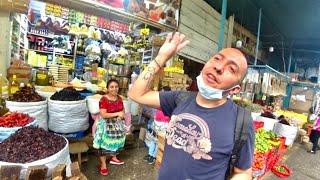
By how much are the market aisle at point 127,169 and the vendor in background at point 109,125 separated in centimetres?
15

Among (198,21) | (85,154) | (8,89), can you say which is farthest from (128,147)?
(198,21)

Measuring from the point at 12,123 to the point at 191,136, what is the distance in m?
2.73

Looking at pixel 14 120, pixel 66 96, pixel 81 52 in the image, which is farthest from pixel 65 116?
pixel 81 52

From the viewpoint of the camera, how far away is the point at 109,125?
4512 mm

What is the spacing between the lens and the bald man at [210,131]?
1.53 meters

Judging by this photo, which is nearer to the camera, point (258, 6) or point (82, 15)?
A: point (82, 15)

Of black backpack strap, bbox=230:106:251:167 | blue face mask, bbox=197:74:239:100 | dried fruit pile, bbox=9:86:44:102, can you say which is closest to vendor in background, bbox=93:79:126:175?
dried fruit pile, bbox=9:86:44:102

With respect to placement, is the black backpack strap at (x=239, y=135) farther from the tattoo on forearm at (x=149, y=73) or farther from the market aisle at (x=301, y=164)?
the market aisle at (x=301, y=164)

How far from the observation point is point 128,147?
19.5 feet

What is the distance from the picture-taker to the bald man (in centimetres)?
153

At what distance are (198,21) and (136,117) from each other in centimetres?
391

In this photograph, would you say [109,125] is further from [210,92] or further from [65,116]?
[210,92]

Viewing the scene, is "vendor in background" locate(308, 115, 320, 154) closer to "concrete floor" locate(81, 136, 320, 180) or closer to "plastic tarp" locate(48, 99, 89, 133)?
"concrete floor" locate(81, 136, 320, 180)

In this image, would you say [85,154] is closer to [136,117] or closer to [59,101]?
[59,101]
